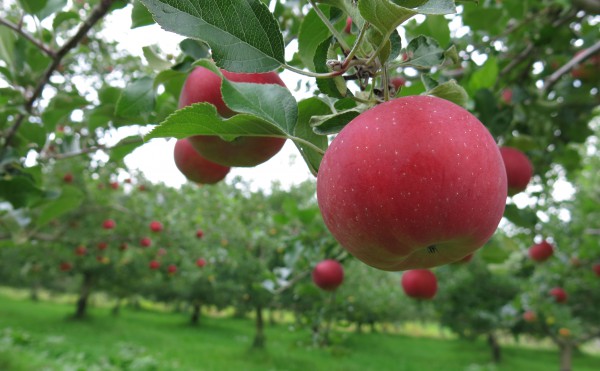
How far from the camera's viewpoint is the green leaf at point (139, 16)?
114 cm

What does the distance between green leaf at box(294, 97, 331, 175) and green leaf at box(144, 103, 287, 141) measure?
107 mm

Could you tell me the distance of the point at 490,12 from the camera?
2029 millimetres

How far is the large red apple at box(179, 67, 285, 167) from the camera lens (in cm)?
92

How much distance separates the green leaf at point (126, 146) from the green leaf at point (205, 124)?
671 mm

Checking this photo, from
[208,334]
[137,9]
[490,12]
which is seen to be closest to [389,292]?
[208,334]

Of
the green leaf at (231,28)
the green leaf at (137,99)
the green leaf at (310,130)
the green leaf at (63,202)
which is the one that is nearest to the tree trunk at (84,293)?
the green leaf at (63,202)


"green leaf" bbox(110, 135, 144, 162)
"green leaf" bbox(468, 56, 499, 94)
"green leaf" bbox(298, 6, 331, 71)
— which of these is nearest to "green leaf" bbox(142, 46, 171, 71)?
"green leaf" bbox(110, 135, 144, 162)

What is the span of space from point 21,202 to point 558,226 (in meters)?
7.24

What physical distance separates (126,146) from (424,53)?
1.00 m

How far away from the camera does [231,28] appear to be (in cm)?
67

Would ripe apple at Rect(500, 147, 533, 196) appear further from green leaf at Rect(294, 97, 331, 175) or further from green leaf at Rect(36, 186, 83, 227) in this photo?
green leaf at Rect(36, 186, 83, 227)

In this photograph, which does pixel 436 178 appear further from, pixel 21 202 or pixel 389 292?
pixel 389 292

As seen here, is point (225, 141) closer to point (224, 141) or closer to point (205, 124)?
point (224, 141)

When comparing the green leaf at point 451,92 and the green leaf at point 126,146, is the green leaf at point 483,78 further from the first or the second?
the green leaf at point 126,146
